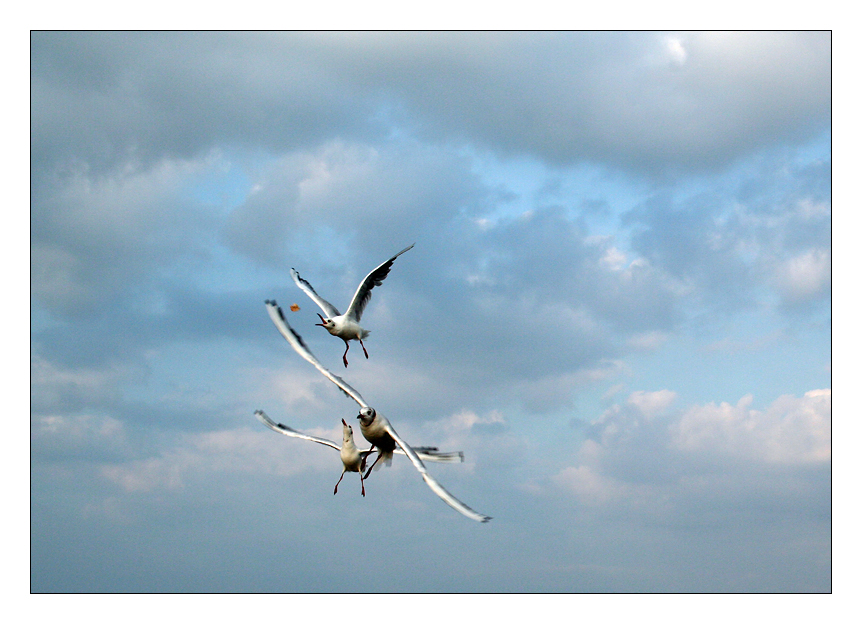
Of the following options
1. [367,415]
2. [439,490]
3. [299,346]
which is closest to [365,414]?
[367,415]

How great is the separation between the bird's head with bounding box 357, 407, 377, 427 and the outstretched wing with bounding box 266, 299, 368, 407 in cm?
19

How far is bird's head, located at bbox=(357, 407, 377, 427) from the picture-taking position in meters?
31.6

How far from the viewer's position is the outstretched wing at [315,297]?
3547 cm

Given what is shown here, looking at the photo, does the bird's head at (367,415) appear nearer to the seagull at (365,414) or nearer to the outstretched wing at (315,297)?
the seagull at (365,414)

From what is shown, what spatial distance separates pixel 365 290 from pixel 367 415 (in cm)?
583

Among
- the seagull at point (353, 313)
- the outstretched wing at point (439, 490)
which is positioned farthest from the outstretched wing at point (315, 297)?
the outstretched wing at point (439, 490)

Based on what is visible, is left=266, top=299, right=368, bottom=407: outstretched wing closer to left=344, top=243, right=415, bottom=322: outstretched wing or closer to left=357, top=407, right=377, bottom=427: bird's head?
left=357, top=407, right=377, bottom=427: bird's head

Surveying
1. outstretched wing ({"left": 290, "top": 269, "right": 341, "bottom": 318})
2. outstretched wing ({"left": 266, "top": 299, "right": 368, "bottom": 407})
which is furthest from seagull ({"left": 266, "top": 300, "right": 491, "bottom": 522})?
outstretched wing ({"left": 290, "top": 269, "right": 341, "bottom": 318})

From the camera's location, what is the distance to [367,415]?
3156cm
